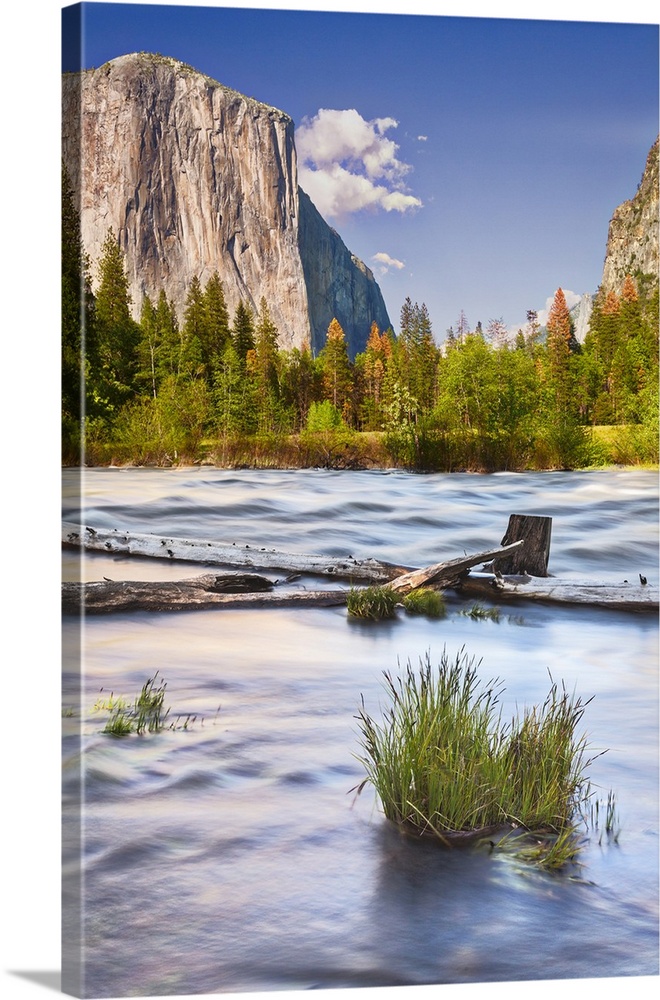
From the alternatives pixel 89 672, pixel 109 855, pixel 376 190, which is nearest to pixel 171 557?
pixel 89 672

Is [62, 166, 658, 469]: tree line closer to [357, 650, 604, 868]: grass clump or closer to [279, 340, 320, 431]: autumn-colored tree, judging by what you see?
[279, 340, 320, 431]: autumn-colored tree

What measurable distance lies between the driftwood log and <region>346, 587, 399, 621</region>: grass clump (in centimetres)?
4

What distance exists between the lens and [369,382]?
4824mm

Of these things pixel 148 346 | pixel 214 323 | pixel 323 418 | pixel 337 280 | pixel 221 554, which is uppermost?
pixel 337 280

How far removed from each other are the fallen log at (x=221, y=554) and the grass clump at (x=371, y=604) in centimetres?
6

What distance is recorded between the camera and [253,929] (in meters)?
4.07

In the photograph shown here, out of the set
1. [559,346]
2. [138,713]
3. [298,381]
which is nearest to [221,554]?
[138,713]

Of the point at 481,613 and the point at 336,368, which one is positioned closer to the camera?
the point at 481,613

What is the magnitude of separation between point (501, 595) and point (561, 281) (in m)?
1.36

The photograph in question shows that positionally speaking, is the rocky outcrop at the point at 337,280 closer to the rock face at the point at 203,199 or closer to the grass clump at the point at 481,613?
the rock face at the point at 203,199

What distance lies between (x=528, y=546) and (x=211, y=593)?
1325mm

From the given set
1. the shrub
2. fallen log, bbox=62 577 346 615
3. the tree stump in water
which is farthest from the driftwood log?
the shrub

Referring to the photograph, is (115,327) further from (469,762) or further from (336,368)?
(469,762)

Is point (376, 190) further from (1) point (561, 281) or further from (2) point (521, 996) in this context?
(2) point (521, 996)
